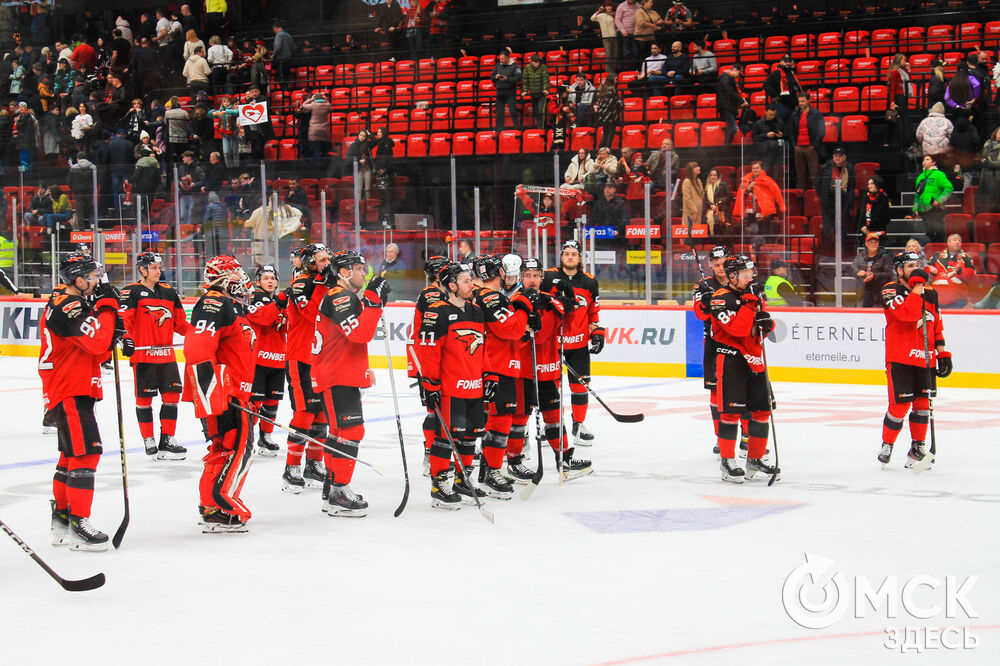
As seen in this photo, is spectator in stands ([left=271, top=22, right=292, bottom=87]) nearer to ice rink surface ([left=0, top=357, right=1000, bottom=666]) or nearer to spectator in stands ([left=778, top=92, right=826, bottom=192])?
spectator in stands ([left=778, top=92, right=826, bottom=192])

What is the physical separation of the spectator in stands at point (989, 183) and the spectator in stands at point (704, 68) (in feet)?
17.2

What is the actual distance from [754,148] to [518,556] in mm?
8390

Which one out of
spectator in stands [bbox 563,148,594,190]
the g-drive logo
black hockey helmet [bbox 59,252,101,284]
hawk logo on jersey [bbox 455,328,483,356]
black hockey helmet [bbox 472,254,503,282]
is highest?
spectator in stands [bbox 563,148,594,190]

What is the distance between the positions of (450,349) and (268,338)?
2.02 m

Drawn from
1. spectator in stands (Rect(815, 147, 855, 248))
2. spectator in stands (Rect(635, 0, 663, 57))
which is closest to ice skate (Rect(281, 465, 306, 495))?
spectator in stands (Rect(815, 147, 855, 248))

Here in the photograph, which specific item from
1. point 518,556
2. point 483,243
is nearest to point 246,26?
point 483,243

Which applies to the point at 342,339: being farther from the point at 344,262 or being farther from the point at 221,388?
the point at 221,388

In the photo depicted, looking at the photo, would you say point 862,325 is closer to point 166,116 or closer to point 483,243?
point 483,243

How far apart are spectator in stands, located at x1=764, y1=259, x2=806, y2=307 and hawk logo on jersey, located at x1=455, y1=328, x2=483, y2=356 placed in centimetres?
673

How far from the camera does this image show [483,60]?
20.3 m

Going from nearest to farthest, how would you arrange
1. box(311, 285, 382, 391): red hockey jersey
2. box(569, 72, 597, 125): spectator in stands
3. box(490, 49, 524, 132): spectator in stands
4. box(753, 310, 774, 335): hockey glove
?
box(311, 285, 382, 391): red hockey jersey, box(753, 310, 774, 335): hockey glove, box(569, 72, 597, 125): spectator in stands, box(490, 49, 524, 132): spectator in stands

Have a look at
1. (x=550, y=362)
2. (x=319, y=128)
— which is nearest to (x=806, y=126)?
(x=319, y=128)

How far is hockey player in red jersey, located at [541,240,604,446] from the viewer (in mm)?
8750

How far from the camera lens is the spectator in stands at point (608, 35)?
1878 cm
